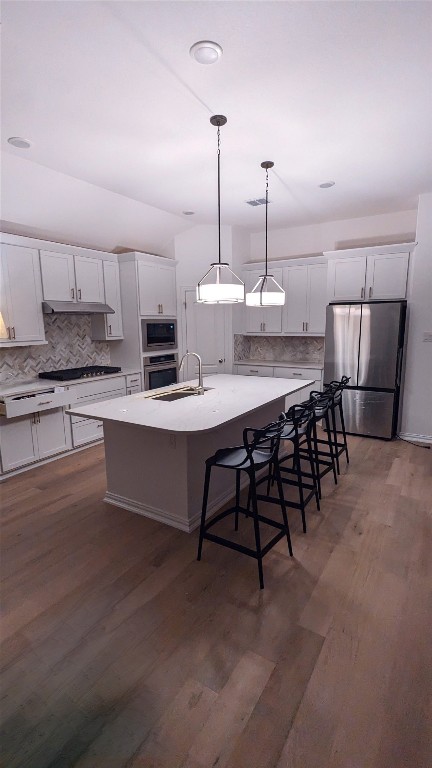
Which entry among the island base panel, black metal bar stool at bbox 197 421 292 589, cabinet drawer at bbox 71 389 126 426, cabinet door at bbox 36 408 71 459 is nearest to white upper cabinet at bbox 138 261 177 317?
cabinet drawer at bbox 71 389 126 426

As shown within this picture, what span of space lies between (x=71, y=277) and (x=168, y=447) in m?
2.75

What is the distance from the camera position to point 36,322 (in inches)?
157

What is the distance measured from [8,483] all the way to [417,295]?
479 cm

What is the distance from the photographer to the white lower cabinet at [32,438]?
3.50 m

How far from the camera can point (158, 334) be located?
17.0 feet

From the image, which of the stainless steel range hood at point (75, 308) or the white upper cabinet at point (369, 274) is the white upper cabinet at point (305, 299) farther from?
the stainless steel range hood at point (75, 308)

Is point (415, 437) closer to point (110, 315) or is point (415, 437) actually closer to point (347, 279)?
point (347, 279)

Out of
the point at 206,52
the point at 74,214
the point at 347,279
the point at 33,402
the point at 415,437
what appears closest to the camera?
the point at 206,52

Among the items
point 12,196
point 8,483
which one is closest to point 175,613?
point 8,483

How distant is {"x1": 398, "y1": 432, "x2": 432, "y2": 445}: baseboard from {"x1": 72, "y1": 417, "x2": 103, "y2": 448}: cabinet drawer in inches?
146

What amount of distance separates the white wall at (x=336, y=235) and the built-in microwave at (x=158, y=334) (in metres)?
1.83

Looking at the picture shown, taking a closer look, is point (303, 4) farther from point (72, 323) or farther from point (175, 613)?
point (72, 323)

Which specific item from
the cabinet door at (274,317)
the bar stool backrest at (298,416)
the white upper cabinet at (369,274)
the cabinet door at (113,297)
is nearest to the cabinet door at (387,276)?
the white upper cabinet at (369,274)

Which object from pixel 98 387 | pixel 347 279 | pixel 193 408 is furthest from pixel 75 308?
pixel 347 279
